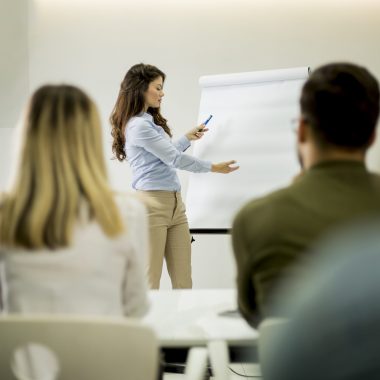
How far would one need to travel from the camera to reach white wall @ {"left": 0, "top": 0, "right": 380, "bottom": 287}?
443cm

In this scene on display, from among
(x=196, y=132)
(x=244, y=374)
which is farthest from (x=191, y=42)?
(x=244, y=374)

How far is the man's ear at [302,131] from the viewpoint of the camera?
1338 mm

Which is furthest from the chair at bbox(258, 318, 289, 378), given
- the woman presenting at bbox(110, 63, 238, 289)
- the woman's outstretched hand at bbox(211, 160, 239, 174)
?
the woman's outstretched hand at bbox(211, 160, 239, 174)

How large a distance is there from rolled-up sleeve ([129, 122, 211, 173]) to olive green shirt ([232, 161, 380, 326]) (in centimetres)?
213

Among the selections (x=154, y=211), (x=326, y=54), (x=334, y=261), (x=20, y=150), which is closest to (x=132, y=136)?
(x=154, y=211)

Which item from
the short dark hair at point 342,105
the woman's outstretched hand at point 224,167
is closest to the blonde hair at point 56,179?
the short dark hair at point 342,105

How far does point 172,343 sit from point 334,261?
0.72 m

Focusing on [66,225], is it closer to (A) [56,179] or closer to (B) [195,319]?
(A) [56,179]

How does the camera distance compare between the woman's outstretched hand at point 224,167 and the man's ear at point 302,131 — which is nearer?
the man's ear at point 302,131

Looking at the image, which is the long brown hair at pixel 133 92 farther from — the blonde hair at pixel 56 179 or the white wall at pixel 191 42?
the blonde hair at pixel 56 179

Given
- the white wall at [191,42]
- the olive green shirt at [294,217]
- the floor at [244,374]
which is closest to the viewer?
the olive green shirt at [294,217]

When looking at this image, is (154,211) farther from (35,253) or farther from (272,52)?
(35,253)

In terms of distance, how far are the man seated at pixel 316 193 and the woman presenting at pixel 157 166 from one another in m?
2.06

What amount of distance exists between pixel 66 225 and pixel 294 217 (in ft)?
1.51
